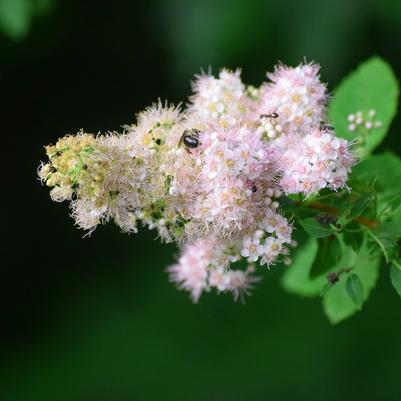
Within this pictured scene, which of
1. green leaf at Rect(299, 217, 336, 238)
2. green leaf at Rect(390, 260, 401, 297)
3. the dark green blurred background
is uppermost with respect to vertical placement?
the dark green blurred background

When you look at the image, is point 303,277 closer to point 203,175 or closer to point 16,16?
point 203,175

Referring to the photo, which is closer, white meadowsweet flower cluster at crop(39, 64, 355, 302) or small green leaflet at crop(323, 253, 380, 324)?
white meadowsweet flower cluster at crop(39, 64, 355, 302)

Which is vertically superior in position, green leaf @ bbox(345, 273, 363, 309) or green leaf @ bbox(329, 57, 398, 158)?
green leaf @ bbox(329, 57, 398, 158)

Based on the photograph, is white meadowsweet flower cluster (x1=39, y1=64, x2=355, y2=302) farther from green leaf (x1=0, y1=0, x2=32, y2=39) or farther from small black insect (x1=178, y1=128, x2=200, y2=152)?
green leaf (x1=0, y1=0, x2=32, y2=39)

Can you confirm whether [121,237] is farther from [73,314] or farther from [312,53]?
[312,53]

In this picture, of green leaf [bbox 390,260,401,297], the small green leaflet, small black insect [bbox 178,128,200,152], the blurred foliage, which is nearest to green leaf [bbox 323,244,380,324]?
the small green leaflet

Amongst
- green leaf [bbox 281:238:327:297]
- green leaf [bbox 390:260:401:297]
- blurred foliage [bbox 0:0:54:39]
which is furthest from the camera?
blurred foliage [bbox 0:0:54:39]

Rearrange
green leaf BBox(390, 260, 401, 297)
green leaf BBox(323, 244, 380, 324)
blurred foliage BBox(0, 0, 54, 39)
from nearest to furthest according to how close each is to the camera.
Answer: green leaf BBox(390, 260, 401, 297) → green leaf BBox(323, 244, 380, 324) → blurred foliage BBox(0, 0, 54, 39)
